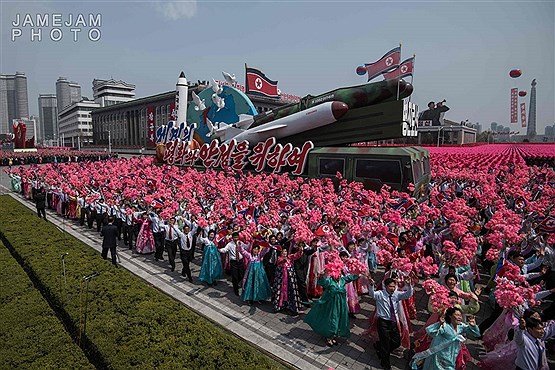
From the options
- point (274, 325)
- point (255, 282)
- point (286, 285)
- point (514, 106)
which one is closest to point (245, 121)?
point (255, 282)

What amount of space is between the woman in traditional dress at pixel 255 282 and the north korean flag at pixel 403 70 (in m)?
15.9

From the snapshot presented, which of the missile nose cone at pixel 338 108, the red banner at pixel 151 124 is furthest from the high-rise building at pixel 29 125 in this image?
the missile nose cone at pixel 338 108

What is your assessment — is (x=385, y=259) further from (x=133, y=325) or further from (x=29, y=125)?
(x=29, y=125)

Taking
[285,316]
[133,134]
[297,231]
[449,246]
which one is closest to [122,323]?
[285,316]

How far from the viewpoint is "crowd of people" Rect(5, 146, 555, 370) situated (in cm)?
511

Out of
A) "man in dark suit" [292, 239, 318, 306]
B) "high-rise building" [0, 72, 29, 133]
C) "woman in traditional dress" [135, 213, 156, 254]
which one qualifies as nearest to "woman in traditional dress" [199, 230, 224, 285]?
"man in dark suit" [292, 239, 318, 306]

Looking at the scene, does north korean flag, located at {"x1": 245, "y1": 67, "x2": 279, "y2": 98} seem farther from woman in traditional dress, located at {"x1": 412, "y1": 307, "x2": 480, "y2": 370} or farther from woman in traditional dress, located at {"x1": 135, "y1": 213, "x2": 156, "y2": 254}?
woman in traditional dress, located at {"x1": 412, "y1": 307, "x2": 480, "y2": 370}

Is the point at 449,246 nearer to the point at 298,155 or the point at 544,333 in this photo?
the point at 544,333

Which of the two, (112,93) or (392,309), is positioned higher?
(112,93)

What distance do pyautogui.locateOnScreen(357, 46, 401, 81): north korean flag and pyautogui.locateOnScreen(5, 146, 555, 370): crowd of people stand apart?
9386mm

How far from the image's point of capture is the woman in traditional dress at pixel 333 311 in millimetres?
6438

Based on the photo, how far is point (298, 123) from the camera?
21562mm

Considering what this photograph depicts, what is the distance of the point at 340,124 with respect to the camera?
20.4 m

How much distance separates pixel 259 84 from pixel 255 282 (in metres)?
34.4
